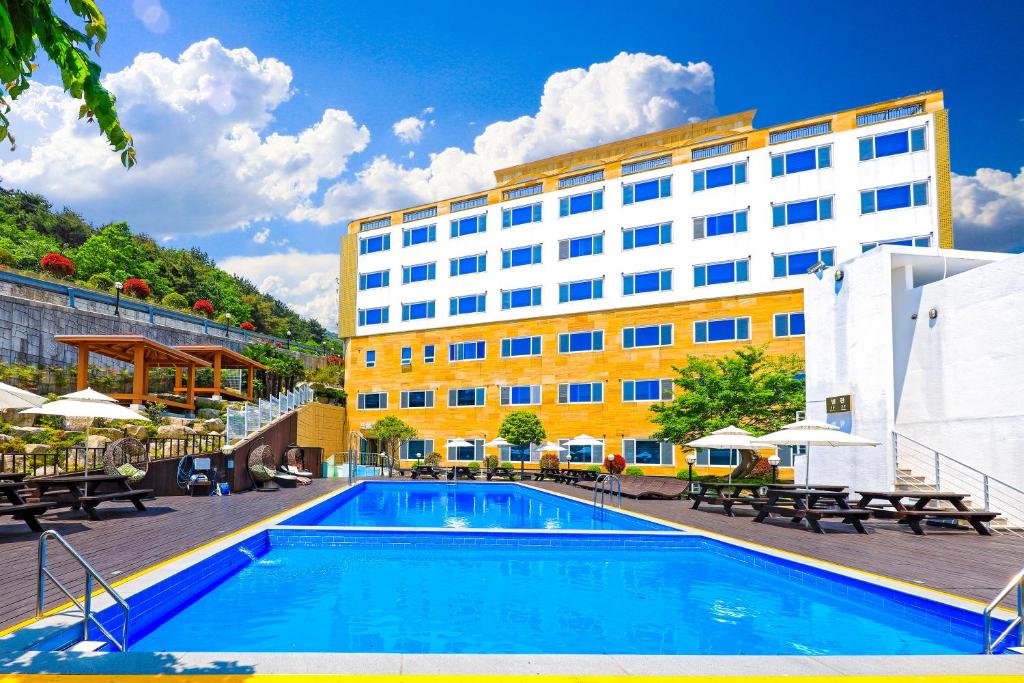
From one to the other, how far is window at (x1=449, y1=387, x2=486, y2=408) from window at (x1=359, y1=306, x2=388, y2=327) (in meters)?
7.11

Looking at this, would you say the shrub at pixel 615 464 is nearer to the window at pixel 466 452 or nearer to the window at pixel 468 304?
the window at pixel 466 452

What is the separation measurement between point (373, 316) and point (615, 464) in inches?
760

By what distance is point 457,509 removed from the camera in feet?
65.1

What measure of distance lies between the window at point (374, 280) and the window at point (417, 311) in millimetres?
2241

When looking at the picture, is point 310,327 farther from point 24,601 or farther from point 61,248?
point 24,601

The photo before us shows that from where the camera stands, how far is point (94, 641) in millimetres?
5012

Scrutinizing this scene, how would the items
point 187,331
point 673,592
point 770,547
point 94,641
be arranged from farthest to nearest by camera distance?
point 187,331
point 770,547
point 673,592
point 94,641

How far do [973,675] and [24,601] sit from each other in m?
7.20

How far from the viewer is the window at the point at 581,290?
35.8 metres

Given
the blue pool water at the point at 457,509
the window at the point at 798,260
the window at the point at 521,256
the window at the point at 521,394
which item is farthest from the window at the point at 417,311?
the window at the point at 798,260

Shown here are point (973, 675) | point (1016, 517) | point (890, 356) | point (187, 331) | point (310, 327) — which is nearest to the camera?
point (973, 675)

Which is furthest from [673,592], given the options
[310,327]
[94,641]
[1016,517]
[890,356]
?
[310,327]

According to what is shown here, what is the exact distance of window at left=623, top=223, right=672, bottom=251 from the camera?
3419cm

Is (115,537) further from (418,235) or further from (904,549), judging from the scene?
(418,235)
